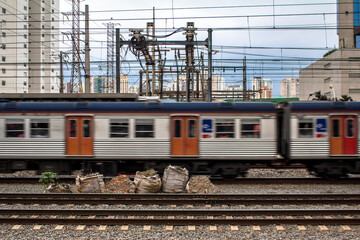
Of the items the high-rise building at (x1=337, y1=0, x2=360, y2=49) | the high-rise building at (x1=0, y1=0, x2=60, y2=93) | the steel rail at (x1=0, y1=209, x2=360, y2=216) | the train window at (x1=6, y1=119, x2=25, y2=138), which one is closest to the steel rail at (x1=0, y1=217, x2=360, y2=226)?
the steel rail at (x1=0, y1=209, x2=360, y2=216)

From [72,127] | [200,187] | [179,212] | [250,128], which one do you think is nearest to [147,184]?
[200,187]

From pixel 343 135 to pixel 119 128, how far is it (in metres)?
8.72

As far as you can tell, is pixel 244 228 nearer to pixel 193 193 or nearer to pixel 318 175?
pixel 193 193

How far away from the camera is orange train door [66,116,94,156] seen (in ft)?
40.2

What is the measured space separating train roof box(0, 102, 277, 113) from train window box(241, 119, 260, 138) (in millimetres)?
427

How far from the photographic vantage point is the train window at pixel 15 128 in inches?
490

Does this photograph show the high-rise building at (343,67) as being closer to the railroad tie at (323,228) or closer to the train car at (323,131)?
the train car at (323,131)

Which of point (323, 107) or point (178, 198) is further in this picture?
point (323, 107)

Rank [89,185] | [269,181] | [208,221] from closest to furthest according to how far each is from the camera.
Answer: [208,221] → [89,185] → [269,181]

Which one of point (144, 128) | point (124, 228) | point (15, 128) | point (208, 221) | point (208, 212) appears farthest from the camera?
point (15, 128)

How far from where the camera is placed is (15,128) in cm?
1249

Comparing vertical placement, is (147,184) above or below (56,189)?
above

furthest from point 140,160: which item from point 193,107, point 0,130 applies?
point 0,130

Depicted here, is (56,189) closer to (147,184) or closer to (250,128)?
(147,184)
